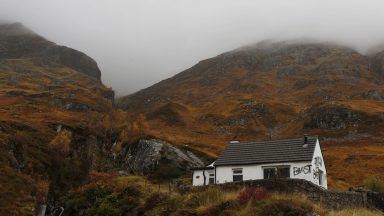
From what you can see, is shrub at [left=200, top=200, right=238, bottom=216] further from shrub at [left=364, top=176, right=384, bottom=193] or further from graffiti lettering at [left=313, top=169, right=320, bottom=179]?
shrub at [left=364, top=176, right=384, bottom=193]

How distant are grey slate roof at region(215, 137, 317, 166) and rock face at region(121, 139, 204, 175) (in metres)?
24.1

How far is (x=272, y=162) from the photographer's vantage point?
41.1m

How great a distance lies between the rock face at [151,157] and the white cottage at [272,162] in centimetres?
2460

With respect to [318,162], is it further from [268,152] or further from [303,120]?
[303,120]

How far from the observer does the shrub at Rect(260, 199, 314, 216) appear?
2052 centimetres

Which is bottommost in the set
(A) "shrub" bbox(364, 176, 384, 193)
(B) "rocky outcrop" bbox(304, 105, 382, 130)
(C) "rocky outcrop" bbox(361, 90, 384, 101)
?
(A) "shrub" bbox(364, 176, 384, 193)

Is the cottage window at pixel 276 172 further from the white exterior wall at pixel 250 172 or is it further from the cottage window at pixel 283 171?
the white exterior wall at pixel 250 172

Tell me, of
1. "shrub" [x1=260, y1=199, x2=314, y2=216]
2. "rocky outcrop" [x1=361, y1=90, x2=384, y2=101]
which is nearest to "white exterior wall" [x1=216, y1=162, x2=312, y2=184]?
"shrub" [x1=260, y1=199, x2=314, y2=216]

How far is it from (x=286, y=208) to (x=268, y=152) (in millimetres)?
21755

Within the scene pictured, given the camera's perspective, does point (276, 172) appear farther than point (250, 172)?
→ No

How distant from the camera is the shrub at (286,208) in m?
20.5

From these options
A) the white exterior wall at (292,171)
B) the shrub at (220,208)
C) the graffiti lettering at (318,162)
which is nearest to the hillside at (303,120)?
the graffiti lettering at (318,162)

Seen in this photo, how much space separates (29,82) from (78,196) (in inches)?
5651

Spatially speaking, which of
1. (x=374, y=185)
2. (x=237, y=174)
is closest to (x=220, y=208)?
(x=237, y=174)
